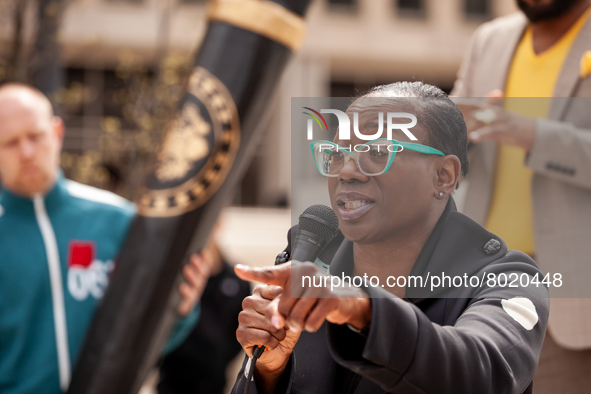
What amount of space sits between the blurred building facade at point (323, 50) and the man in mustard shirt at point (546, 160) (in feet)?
45.1

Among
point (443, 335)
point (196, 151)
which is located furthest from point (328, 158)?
point (196, 151)

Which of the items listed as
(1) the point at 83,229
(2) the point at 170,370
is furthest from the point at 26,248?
(2) the point at 170,370

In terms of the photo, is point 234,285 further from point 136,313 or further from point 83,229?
point 136,313

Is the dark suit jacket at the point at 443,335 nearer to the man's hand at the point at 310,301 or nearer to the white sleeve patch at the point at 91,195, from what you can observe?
the man's hand at the point at 310,301

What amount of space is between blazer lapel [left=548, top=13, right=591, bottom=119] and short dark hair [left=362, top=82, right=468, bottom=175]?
44cm

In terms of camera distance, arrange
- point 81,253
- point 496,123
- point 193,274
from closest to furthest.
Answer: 1. point 496,123
2. point 193,274
3. point 81,253

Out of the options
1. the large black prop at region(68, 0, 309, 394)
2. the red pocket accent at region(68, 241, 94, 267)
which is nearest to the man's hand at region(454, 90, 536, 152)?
the large black prop at region(68, 0, 309, 394)

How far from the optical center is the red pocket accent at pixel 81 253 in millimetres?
3213

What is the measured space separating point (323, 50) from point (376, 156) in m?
17.1

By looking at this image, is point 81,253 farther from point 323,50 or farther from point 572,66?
point 323,50

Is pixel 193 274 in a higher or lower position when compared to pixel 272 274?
lower

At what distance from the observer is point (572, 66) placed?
4.11 ft

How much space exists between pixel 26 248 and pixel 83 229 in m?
0.31

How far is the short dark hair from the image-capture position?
0.86 m
